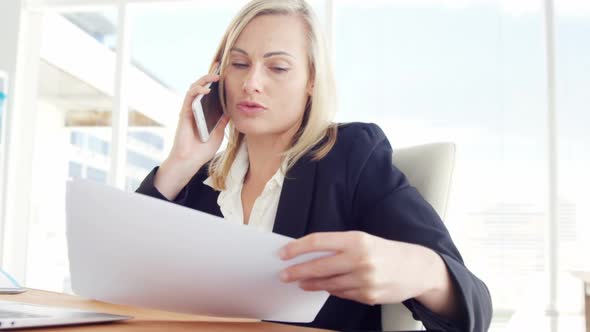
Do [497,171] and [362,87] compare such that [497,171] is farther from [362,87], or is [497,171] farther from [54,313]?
[54,313]

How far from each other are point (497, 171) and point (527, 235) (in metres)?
0.48

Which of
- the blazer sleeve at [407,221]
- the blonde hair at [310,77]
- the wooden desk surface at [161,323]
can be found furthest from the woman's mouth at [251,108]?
the wooden desk surface at [161,323]

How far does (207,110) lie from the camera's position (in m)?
1.44

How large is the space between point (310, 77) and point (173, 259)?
33.0 inches

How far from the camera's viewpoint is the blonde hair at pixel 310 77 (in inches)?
53.3

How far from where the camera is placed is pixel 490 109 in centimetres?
432

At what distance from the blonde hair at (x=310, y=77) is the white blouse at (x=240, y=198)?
2 cm

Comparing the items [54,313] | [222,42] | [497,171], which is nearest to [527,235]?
[497,171]

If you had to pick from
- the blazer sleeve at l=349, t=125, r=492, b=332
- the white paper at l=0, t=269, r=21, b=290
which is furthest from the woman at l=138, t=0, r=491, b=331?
the white paper at l=0, t=269, r=21, b=290

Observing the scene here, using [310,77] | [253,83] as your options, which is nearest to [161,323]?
[253,83]

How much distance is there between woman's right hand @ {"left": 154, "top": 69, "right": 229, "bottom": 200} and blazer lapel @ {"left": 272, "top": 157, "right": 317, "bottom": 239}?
292mm

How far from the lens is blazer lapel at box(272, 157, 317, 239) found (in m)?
1.16

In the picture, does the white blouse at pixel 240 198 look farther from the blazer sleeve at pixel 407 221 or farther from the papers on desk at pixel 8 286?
the papers on desk at pixel 8 286

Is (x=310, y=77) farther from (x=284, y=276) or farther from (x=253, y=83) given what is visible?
(x=284, y=276)
